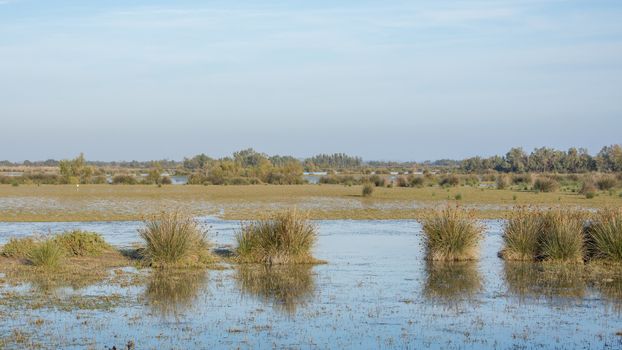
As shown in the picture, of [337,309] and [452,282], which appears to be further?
[452,282]

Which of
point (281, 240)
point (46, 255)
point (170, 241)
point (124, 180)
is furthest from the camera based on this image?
point (124, 180)

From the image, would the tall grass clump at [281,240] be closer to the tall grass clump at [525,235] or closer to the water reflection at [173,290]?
the water reflection at [173,290]

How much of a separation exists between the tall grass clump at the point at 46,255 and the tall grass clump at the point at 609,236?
14.7m

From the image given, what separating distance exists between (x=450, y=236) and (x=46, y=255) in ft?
37.1

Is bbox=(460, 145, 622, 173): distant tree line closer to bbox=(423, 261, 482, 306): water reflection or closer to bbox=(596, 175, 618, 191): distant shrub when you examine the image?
bbox=(596, 175, 618, 191): distant shrub

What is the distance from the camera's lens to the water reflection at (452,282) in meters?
18.1

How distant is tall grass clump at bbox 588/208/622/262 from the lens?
22875 mm

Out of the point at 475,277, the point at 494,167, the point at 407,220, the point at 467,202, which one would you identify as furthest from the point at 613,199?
the point at 494,167

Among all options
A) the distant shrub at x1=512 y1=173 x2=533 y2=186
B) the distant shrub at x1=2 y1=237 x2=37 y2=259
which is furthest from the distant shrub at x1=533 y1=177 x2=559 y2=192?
the distant shrub at x1=2 y1=237 x2=37 y2=259

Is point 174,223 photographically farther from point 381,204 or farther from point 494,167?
point 494,167

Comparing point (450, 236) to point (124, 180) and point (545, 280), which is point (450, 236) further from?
point (124, 180)

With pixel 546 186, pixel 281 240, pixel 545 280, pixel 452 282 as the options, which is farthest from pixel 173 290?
pixel 546 186

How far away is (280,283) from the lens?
1997cm

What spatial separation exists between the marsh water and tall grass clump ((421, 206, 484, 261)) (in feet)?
2.48
